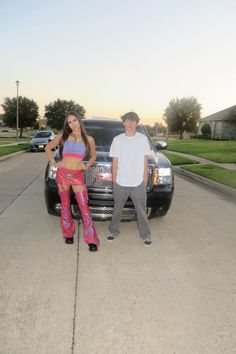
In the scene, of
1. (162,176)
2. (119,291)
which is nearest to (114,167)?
(162,176)

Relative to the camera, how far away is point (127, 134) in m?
4.80

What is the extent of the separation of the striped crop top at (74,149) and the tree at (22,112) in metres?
57.7

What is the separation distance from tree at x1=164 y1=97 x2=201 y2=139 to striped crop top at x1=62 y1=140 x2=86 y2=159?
2790 inches

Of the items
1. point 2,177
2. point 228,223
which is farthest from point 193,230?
point 2,177

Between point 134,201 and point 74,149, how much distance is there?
102 centimetres

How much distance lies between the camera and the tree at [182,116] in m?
74.2

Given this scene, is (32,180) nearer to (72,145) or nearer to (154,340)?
(72,145)

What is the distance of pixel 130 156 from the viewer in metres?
4.78

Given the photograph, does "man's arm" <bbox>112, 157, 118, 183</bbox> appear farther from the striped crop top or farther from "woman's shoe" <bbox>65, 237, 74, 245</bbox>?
"woman's shoe" <bbox>65, 237, 74, 245</bbox>

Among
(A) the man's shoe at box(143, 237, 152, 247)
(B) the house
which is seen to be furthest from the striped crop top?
(B) the house

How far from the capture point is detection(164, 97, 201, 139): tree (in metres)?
74.2

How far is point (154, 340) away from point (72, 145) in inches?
103

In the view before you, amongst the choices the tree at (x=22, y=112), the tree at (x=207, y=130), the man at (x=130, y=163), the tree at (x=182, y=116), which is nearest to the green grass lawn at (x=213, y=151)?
the man at (x=130, y=163)

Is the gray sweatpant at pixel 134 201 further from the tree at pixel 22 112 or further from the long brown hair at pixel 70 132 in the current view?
the tree at pixel 22 112
